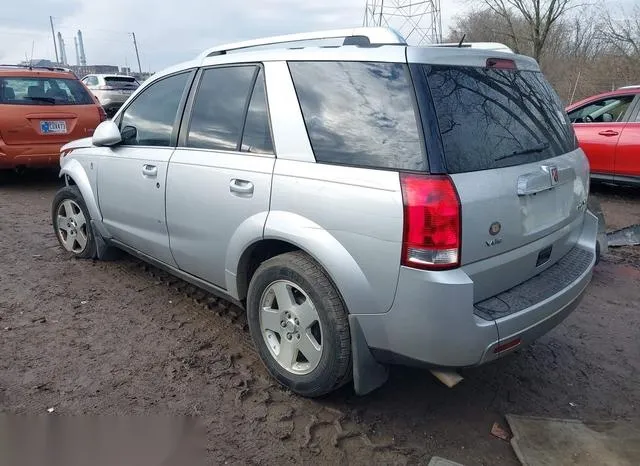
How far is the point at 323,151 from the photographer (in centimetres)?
268

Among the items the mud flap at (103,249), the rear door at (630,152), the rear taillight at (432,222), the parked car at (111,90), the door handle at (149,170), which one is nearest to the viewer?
the rear taillight at (432,222)

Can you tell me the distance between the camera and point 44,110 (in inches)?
304

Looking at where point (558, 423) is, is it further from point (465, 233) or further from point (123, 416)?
point (123, 416)

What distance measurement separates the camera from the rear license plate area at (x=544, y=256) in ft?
9.23

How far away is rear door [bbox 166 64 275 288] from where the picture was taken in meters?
2.97

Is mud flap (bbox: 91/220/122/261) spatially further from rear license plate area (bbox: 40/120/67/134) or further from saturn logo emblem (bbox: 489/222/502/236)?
rear license plate area (bbox: 40/120/67/134)

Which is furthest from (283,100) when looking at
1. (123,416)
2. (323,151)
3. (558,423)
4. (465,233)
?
(558,423)

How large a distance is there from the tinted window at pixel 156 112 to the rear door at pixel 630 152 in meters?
6.25

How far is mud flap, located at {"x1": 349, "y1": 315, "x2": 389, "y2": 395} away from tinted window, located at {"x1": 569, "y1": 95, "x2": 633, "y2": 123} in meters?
6.72

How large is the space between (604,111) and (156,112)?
22.0 feet

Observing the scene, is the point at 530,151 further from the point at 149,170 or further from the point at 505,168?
the point at 149,170

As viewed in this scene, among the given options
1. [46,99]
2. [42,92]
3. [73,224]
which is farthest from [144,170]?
[42,92]

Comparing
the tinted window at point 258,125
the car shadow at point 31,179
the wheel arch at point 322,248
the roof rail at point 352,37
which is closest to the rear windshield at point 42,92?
the car shadow at point 31,179

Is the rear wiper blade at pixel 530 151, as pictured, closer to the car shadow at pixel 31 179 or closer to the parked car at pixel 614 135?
the parked car at pixel 614 135
